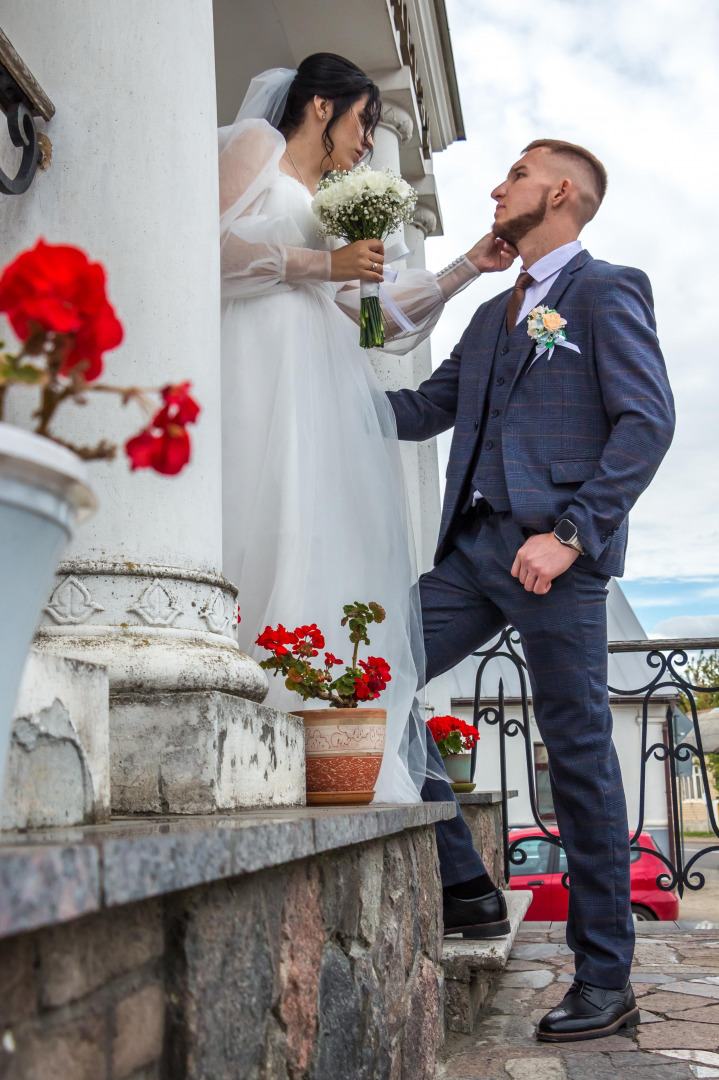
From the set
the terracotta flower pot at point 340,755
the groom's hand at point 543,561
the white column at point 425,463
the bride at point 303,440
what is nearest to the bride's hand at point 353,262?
the bride at point 303,440

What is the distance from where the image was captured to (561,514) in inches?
103

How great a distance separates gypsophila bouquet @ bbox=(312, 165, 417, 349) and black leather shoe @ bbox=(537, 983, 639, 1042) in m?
1.93

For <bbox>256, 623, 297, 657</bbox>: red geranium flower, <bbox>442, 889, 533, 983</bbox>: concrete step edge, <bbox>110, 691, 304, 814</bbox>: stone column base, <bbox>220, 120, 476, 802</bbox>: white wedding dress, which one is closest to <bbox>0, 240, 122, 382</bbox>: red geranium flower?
<bbox>110, 691, 304, 814</bbox>: stone column base

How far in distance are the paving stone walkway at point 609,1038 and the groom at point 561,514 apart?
0.33ft

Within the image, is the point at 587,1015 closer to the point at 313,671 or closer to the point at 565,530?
the point at 313,671

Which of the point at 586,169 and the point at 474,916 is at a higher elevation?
the point at 586,169

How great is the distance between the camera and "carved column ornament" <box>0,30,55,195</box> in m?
1.85

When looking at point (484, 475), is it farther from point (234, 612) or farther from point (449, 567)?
point (234, 612)

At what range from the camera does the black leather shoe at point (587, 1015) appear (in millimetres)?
2416

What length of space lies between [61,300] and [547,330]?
7.20 feet

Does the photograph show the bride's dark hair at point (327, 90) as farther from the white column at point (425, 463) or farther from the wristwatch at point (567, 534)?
the white column at point (425, 463)

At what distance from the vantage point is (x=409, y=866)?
2158 mm

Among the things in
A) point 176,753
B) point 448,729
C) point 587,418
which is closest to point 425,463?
point 448,729

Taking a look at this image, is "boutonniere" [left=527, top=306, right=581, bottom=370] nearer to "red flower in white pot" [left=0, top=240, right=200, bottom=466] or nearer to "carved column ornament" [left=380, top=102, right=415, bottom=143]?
"red flower in white pot" [left=0, top=240, right=200, bottom=466]
